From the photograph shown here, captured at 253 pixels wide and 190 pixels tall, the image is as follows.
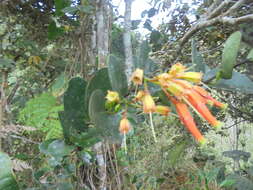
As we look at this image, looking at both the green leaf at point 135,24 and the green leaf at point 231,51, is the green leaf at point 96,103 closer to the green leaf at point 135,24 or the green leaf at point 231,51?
the green leaf at point 231,51

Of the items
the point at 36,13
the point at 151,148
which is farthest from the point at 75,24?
the point at 151,148

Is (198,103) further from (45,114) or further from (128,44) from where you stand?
(45,114)

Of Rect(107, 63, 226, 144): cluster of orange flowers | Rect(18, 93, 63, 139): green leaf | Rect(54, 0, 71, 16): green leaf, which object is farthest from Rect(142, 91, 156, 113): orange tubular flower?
Rect(54, 0, 71, 16): green leaf

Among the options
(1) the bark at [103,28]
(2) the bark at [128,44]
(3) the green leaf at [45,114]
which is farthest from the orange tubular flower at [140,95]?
(3) the green leaf at [45,114]

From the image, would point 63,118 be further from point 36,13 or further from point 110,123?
Result: point 36,13

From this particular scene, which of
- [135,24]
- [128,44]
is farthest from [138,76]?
[135,24]

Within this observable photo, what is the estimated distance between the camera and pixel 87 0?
1181 millimetres

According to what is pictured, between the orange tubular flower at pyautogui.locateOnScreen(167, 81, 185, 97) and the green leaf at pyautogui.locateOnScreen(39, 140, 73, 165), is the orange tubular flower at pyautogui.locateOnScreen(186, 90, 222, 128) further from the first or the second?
the green leaf at pyautogui.locateOnScreen(39, 140, 73, 165)

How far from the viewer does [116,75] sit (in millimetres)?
414

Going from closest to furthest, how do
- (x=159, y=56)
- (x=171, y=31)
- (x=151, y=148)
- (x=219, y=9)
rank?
(x=219, y=9)
(x=159, y=56)
(x=171, y=31)
(x=151, y=148)

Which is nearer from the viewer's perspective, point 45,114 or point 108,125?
point 108,125

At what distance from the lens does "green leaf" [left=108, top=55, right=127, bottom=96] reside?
1.34 feet

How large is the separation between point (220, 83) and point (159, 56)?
2.18 feet

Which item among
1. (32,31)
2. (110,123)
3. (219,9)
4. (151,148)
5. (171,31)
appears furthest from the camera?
(151,148)
